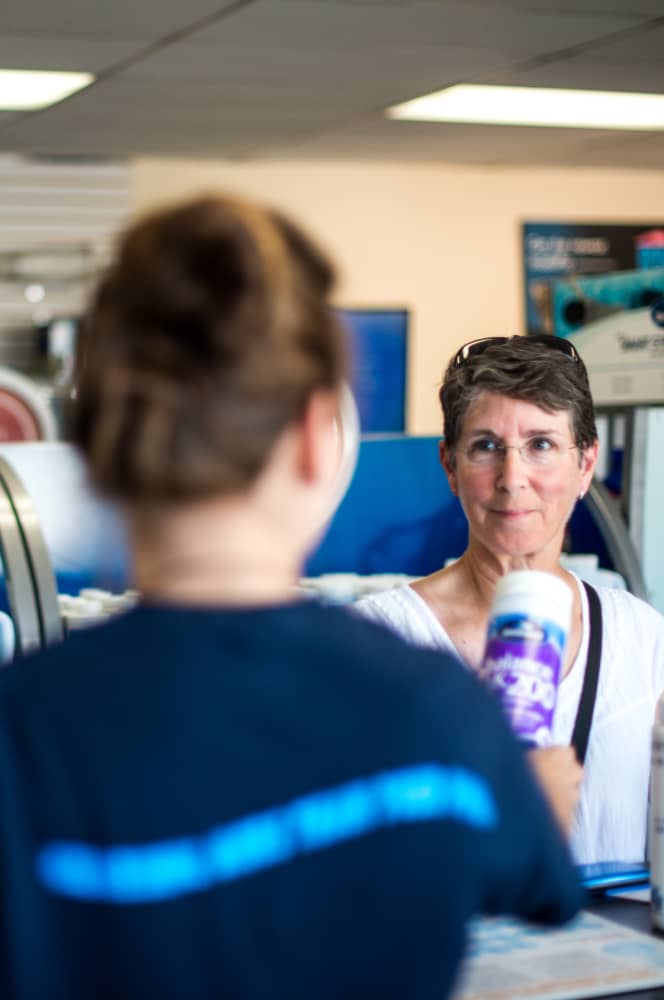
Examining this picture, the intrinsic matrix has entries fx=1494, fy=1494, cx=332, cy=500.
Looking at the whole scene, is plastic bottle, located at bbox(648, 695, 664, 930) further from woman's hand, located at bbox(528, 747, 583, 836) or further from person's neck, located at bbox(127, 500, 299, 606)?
person's neck, located at bbox(127, 500, 299, 606)

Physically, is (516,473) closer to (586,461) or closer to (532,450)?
(532,450)

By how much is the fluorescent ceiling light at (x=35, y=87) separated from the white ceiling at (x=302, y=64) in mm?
88

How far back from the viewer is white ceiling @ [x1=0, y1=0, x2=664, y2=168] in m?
5.06

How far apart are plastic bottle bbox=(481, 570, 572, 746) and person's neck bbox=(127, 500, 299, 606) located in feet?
1.31

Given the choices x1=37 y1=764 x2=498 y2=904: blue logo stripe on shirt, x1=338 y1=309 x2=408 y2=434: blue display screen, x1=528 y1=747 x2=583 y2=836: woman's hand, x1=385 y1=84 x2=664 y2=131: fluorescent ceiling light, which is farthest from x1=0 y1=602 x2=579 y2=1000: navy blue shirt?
x1=338 y1=309 x2=408 y2=434: blue display screen

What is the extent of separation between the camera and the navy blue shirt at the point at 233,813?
0.78 meters

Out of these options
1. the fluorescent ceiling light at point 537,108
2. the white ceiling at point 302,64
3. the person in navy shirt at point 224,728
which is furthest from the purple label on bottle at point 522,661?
the fluorescent ceiling light at point 537,108

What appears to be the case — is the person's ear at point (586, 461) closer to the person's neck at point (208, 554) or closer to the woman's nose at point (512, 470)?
the woman's nose at point (512, 470)

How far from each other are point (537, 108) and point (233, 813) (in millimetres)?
6626

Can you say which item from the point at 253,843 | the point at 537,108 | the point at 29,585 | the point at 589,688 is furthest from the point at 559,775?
the point at 537,108

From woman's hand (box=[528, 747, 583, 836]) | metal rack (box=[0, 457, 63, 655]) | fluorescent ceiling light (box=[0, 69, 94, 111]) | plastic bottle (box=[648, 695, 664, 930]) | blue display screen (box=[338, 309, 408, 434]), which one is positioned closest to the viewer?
woman's hand (box=[528, 747, 583, 836])

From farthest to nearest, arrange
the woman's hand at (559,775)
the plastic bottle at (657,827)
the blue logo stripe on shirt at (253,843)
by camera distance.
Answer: the plastic bottle at (657,827)
the woman's hand at (559,775)
the blue logo stripe on shirt at (253,843)

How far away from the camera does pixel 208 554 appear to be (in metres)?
0.82

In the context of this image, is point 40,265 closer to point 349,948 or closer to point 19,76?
point 19,76
